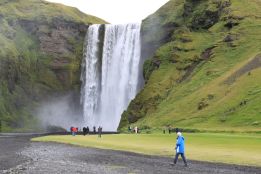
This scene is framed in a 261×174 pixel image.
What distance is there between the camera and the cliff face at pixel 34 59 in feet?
497

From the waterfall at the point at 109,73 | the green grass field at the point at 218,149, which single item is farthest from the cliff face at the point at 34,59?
the green grass field at the point at 218,149

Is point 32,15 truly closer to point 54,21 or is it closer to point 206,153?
point 54,21

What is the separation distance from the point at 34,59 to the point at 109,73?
32.8 m


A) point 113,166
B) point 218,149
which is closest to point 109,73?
point 218,149

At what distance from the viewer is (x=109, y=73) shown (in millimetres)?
149375

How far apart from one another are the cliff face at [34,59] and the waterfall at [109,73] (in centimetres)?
892

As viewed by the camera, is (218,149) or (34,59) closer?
(218,149)

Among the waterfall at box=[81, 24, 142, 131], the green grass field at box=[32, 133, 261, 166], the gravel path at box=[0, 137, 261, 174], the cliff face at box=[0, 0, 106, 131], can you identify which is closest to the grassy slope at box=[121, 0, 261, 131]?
the waterfall at box=[81, 24, 142, 131]

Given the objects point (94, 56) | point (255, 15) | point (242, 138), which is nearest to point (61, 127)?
point (94, 56)

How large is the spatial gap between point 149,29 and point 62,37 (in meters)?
41.4

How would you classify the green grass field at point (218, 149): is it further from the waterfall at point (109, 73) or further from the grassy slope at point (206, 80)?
the waterfall at point (109, 73)

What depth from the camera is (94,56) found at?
159500 millimetres

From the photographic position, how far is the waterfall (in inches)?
5566

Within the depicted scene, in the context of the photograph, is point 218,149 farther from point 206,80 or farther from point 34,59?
point 34,59
